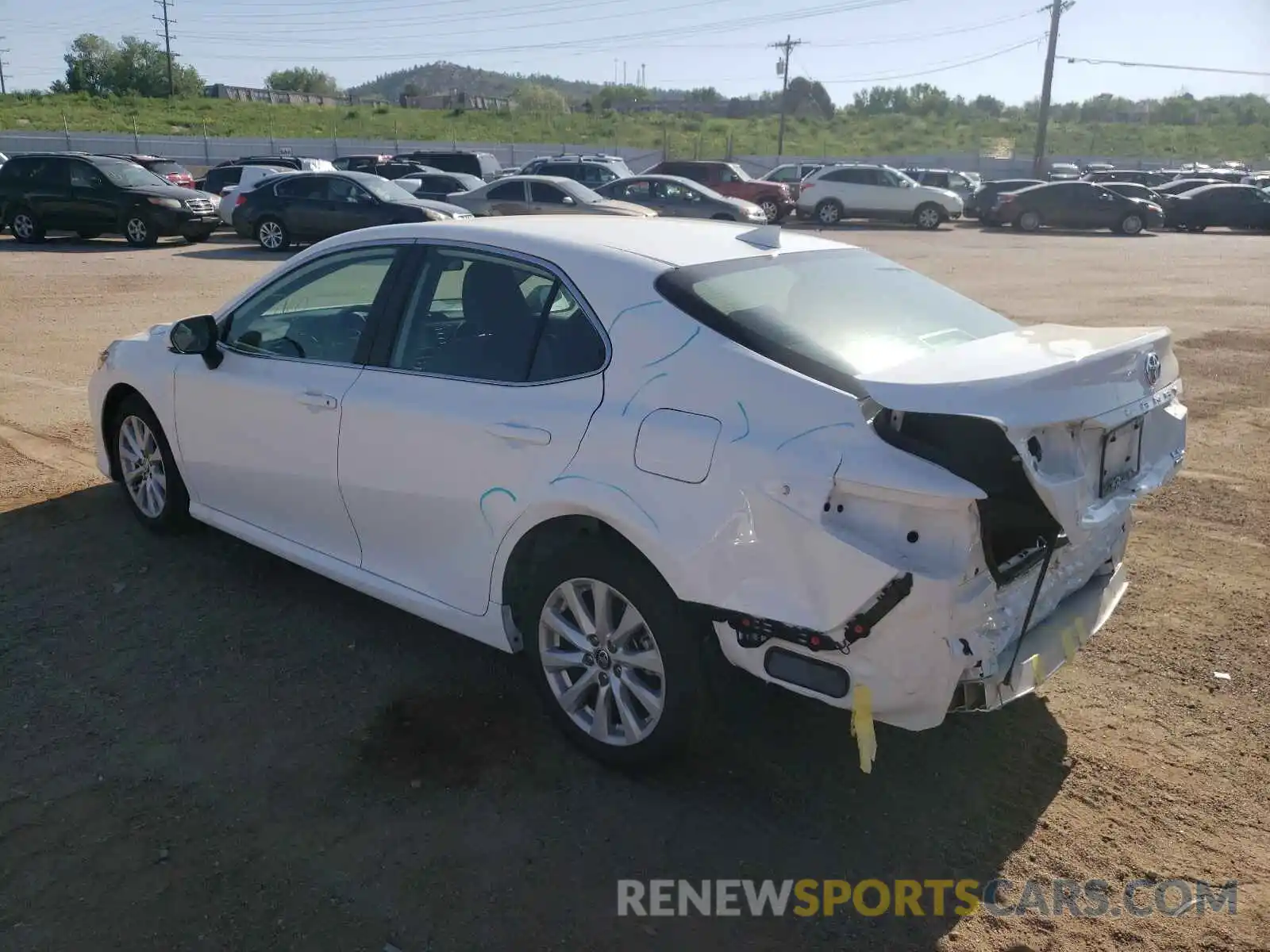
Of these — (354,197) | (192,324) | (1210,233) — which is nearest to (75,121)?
(354,197)

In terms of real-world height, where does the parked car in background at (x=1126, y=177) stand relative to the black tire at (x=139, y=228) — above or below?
above

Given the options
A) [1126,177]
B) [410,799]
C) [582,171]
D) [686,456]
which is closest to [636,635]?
[686,456]

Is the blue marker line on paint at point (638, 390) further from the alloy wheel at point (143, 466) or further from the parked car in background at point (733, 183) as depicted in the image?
the parked car in background at point (733, 183)

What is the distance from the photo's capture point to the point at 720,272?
346cm

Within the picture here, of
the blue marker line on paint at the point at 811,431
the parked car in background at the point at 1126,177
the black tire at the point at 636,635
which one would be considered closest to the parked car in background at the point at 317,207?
the black tire at the point at 636,635

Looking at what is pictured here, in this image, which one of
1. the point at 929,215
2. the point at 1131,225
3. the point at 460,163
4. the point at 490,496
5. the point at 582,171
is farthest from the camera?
the point at 929,215

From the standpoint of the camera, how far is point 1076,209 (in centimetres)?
3106

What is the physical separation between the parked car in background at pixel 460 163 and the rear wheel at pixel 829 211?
9928 mm

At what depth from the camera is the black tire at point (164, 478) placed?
5.05 meters

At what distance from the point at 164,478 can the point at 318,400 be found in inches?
58.4

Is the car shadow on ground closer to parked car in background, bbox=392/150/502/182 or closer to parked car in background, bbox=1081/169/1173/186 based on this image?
parked car in background, bbox=392/150/502/182

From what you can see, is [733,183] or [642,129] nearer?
[733,183]

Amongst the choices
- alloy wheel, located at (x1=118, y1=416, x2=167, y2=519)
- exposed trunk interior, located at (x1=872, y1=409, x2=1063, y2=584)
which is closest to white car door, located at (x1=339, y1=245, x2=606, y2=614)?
exposed trunk interior, located at (x1=872, y1=409, x2=1063, y2=584)

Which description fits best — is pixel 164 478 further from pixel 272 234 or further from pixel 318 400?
pixel 272 234
